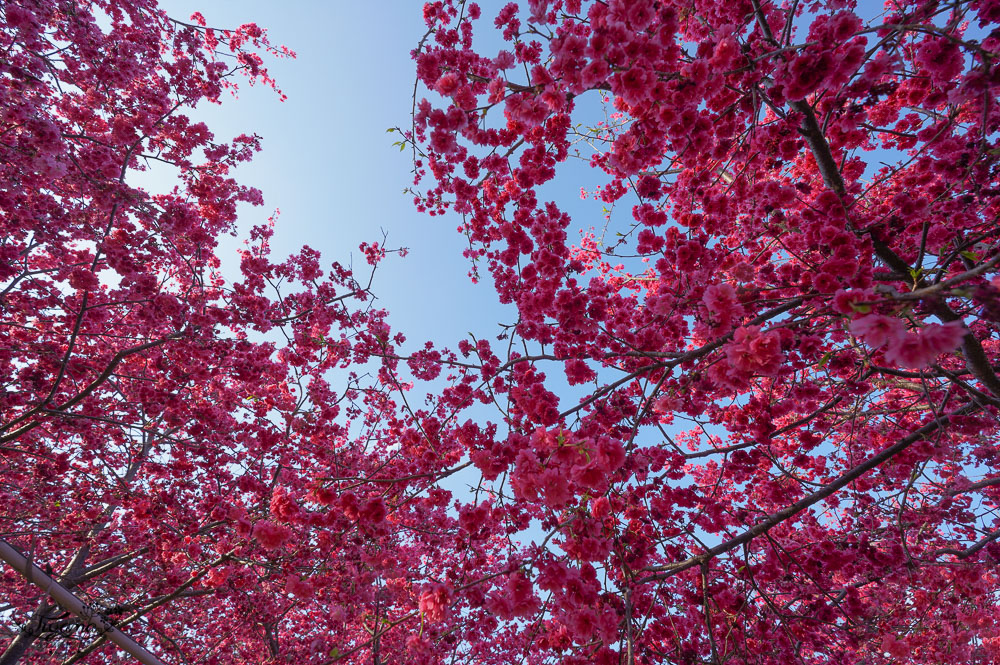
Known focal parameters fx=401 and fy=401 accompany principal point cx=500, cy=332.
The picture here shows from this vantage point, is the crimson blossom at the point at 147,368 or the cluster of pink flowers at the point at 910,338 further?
the crimson blossom at the point at 147,368

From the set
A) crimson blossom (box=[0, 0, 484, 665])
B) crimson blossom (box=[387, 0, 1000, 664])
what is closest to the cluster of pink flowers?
crimson blossom (box=[387, 0, 1000, 664])

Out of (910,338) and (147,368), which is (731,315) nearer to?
(910,338)

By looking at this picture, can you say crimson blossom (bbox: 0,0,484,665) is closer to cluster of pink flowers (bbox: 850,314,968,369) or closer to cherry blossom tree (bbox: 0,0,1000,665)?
cherry blossom tree (bbox: 0,0,1000,665)

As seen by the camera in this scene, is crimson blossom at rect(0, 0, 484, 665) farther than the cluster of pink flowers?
Yes

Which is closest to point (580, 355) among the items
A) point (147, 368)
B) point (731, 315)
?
point (731, 315)

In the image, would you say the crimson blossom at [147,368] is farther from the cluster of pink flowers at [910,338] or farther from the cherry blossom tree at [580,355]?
the cluster of pink flowers at [910,338]

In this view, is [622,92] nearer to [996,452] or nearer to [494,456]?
[494,456]

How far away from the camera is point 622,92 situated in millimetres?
3281

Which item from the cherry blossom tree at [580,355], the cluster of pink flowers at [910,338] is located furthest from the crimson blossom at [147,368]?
the cluster of pink flowers at [910,338]

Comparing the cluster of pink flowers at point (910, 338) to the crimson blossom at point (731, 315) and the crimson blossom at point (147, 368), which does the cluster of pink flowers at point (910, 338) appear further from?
the crimson blossom at point (147, 368)

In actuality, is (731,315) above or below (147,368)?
below

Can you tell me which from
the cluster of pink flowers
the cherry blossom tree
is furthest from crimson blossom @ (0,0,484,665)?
the cluster of pink flowers

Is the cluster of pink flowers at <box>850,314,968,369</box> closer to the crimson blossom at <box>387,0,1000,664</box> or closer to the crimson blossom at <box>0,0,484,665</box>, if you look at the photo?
the crimson blossom at <box>387,0,1000,664</box>

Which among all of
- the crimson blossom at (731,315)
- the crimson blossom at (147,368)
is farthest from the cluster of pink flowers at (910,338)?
the crimson blossom at (147,368)
